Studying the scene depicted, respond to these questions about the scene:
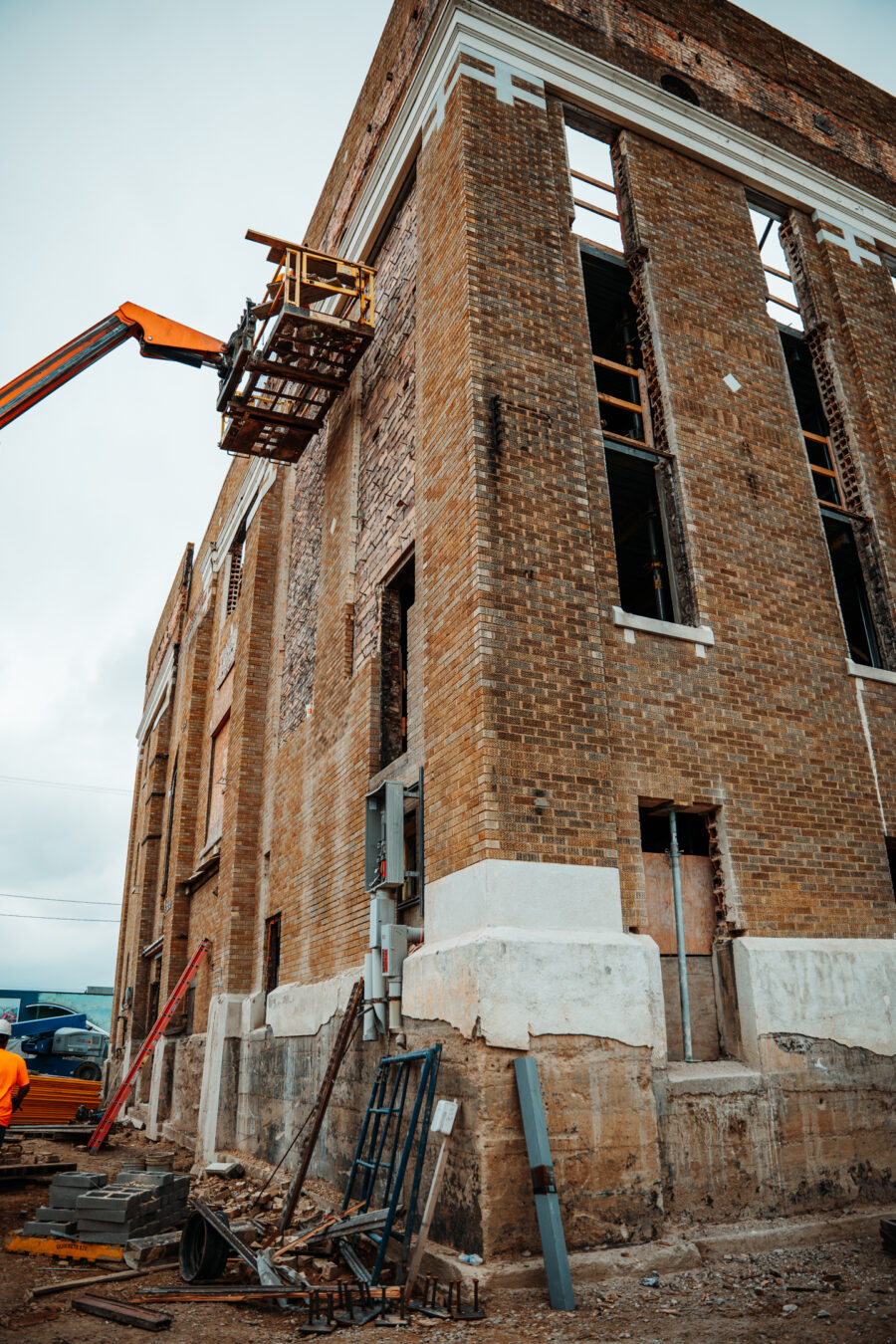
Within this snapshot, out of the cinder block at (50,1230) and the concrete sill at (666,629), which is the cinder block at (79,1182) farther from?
the concrete sill at (666,629)

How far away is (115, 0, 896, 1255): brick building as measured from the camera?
6.57 meters

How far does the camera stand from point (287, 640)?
14734 millimetres

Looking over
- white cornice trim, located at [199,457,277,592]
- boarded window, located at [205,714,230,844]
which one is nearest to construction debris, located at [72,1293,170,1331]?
boarded window, located at [205,714,230,844]

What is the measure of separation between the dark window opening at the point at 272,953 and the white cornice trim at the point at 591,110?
373 inches

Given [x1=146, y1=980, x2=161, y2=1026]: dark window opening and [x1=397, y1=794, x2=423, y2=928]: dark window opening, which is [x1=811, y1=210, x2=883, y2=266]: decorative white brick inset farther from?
[x1=146, y1=980, x2=161, y2=1026]: dark window opening

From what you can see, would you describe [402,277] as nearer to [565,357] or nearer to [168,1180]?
[565,357]

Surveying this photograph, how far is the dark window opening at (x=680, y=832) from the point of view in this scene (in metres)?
7.98

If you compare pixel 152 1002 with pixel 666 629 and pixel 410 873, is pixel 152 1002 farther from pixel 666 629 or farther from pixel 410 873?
pixel 666 629

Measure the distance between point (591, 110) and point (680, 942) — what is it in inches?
357

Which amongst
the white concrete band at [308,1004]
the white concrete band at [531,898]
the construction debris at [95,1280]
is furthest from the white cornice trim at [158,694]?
the white concrete band at [531,898]

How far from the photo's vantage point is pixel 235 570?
2033 centimetres

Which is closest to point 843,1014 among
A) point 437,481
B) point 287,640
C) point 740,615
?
point 740,615

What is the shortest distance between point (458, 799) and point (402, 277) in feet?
23.0

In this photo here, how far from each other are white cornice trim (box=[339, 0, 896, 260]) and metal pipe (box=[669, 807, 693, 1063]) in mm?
7797
